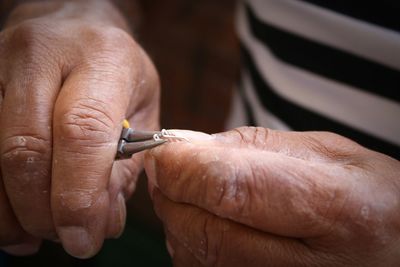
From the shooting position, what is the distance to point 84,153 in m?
0.62

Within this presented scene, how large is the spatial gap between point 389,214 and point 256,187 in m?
0.18

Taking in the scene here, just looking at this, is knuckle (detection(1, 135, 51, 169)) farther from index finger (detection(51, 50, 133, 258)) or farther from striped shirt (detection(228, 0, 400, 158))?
striped shirt (detection(228, 0, 400, 158))

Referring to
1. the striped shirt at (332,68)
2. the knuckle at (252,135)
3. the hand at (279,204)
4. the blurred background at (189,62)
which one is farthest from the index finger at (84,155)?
the blurred background at (189,62)

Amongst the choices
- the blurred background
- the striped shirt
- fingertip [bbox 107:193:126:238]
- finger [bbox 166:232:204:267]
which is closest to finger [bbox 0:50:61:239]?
fingertip [bbox 107:193:126:238]

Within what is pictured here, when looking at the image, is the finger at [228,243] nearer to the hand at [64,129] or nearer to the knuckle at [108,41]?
the hand at [64,129]

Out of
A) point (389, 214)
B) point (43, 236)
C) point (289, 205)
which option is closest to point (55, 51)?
point (43, 236)

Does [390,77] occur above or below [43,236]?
above

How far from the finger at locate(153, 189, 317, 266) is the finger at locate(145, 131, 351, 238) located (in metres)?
0.02

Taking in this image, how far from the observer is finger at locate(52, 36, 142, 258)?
0.62 metres

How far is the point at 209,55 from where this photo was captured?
72.9 inches

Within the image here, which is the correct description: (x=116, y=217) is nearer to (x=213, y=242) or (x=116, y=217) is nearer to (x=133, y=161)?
(x=133, y=161)

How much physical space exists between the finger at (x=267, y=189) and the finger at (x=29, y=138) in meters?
0.25

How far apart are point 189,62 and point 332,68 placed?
1095 millimetres

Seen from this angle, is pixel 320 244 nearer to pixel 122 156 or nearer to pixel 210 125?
pixel 122 156
